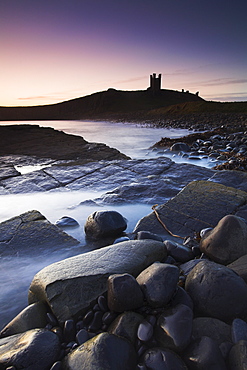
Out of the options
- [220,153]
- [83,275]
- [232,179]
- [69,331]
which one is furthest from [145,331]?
[220,153]

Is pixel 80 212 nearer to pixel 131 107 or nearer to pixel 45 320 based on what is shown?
pixel 45 320

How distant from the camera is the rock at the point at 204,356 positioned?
128 centimetres

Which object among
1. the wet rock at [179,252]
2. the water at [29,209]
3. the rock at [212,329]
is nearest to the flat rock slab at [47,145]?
the water at [29,209]

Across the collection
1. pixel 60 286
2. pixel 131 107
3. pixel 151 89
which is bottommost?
pixel 60 286

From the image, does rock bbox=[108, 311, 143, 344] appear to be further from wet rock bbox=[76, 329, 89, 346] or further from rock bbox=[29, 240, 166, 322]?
rock bbox=[29, 240, 166, 322]

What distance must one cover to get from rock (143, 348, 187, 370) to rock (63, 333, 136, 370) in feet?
0.27

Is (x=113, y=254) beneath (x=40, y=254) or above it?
above

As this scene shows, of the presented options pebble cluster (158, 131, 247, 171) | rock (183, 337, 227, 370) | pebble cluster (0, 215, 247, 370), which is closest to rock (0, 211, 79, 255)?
pebble cluster (0, 215, 247, 370)

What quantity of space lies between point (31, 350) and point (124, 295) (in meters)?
0.60

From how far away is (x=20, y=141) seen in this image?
11.0 meters

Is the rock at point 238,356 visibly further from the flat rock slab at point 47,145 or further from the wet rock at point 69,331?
the flat rock slab at point 47,145

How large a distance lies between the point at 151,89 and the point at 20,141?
305ft

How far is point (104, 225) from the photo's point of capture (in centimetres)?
300

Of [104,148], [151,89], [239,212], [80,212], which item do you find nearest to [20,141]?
[104,148]
